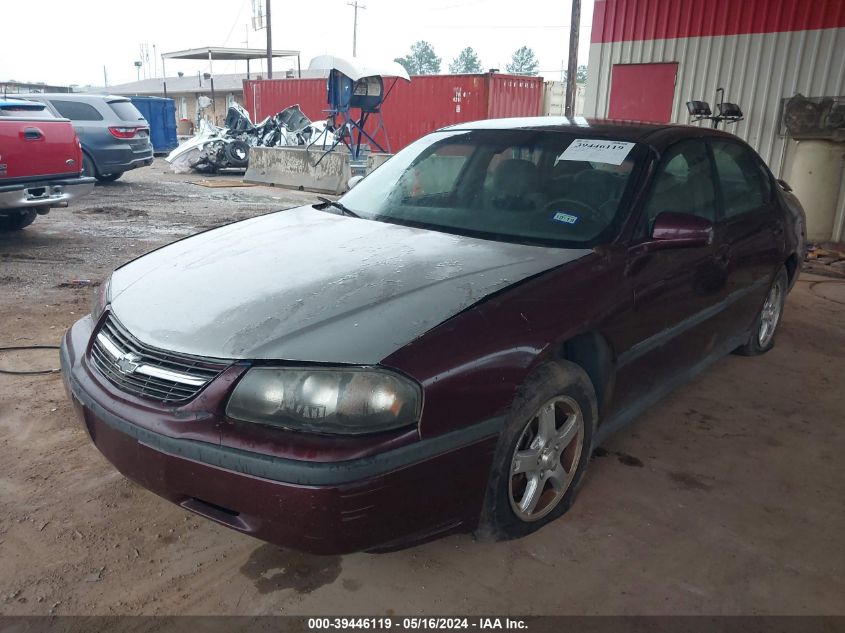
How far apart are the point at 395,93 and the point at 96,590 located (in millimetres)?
19230

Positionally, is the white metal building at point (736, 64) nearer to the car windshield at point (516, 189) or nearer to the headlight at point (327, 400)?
the car windshield at point (516, 189)

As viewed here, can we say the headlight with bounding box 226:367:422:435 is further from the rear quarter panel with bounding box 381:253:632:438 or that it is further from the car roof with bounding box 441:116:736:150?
the car roof with bounding box 441:116:736:150

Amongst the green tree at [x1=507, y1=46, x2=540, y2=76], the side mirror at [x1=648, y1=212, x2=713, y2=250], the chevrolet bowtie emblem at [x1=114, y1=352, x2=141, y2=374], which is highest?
the green tree at [x1=507, y1=46, x2=540, y2=76]

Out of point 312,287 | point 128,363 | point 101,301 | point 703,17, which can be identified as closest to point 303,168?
point 703,17

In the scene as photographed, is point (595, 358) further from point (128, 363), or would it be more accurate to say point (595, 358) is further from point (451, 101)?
point (451, 101)

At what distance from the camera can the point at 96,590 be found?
2.12 metres

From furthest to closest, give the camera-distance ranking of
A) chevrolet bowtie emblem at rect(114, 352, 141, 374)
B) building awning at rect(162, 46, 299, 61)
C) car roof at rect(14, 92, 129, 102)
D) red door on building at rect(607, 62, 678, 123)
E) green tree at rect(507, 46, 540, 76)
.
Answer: green tree at rect(507, 46, 540, 76), building awning at rect(162, 46, 299, 61), car roof at rect(14, 92, 129, 102), red door on building at rect(607, 62, 678, 123), chevrolet bowtie emblem at rect(114, 352, 141, 374)

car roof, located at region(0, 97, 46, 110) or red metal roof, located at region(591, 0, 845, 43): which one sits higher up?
red metal roof, located at region(591, 0, 845, 43)

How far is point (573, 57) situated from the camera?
13234 millimetres

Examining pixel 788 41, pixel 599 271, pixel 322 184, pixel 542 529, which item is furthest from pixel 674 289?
pixel 322 184

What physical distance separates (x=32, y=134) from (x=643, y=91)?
845cm

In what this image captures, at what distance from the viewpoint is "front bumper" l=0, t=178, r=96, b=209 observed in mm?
6363

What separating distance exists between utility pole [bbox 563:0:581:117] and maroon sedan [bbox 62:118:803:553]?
9.97 meters

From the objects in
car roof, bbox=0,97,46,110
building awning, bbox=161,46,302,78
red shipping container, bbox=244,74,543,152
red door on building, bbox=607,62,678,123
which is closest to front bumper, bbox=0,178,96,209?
car roof, bbox=0,97,46,110
